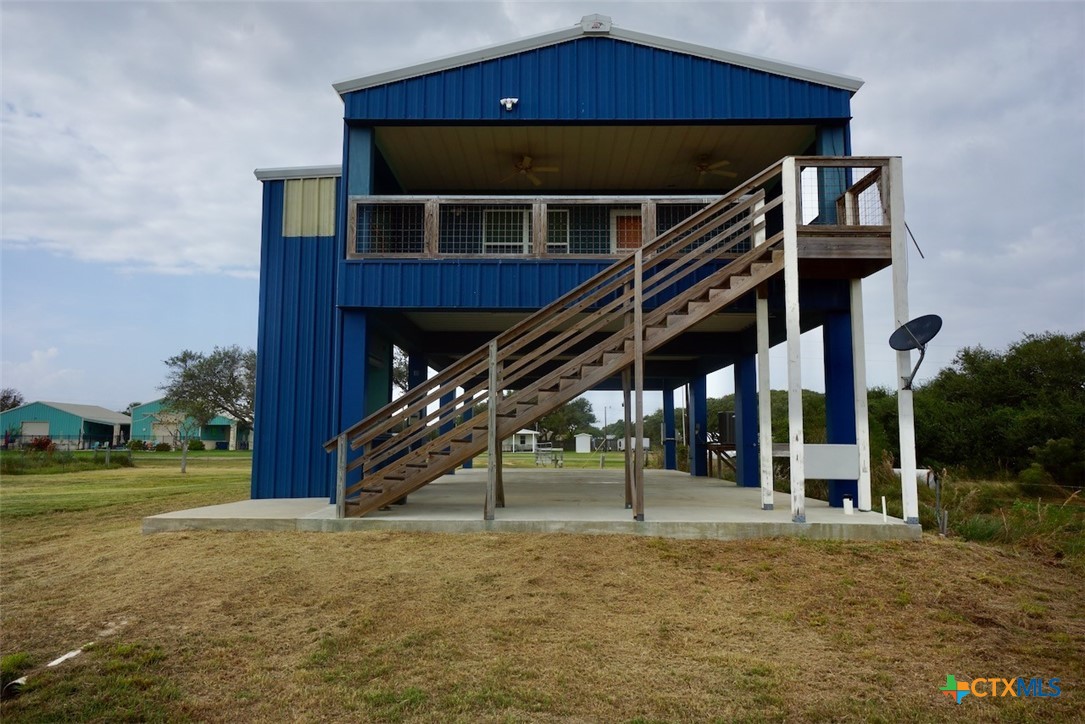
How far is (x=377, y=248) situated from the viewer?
9844 millimetres

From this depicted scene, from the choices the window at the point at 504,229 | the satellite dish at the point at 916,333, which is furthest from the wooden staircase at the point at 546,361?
the window at the point at 504,229

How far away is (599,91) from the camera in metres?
9.87

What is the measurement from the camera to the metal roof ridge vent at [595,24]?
9.88 m

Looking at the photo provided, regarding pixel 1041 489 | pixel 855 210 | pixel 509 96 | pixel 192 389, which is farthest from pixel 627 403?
pixel 192 389

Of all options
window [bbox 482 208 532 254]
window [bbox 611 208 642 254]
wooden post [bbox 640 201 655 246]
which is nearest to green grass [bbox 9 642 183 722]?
window [bbox 482 208 532 254]

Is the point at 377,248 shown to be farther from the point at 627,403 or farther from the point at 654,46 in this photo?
the point at 654,46

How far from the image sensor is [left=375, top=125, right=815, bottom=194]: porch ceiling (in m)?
10.5

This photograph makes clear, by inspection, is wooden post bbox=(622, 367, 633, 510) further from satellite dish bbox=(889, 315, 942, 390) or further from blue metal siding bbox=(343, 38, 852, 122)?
blue metal siding bbox=(343, 38, 852, 122)

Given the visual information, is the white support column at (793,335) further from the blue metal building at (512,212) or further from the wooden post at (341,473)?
the wooden post at (341,473)

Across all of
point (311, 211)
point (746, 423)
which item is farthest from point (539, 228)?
point (746, 423)

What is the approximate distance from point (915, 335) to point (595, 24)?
6054 millimetres

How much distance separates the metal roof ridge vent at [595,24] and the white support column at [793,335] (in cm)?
362

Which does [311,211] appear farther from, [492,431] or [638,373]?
[638,373]

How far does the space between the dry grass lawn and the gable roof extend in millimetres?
63377
